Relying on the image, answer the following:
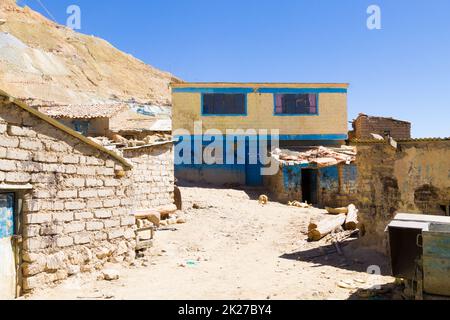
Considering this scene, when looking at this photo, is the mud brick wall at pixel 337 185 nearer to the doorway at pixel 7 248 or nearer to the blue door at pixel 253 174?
the blue door at pixel 253 174

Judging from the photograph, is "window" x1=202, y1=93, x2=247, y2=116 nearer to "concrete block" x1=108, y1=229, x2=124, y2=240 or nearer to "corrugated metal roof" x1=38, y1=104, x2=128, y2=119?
"corrugated metal roof" x1=38, y1=104, x2=128, y2=119

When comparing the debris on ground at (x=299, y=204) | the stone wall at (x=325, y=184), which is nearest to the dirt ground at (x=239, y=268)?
the debris on ground at (x=299, y=204)

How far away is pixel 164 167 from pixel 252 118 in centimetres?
1057

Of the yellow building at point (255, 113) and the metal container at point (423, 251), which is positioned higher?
the yellow building at point (255, 113)

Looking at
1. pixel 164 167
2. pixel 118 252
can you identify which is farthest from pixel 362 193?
pixel 164 167

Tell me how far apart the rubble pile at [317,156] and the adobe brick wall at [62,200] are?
13.1m

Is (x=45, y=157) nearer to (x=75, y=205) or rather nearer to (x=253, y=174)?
(x=75, y=205)

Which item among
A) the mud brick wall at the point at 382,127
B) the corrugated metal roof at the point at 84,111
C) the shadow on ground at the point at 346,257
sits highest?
the corrugated metal roof at the point at 84,111

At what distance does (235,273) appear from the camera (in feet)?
26.9

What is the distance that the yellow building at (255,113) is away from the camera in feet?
76.9

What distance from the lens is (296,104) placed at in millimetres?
24578

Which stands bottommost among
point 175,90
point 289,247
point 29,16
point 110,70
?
point 289,247

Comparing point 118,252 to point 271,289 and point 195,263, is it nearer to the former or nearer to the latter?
point 195,263
